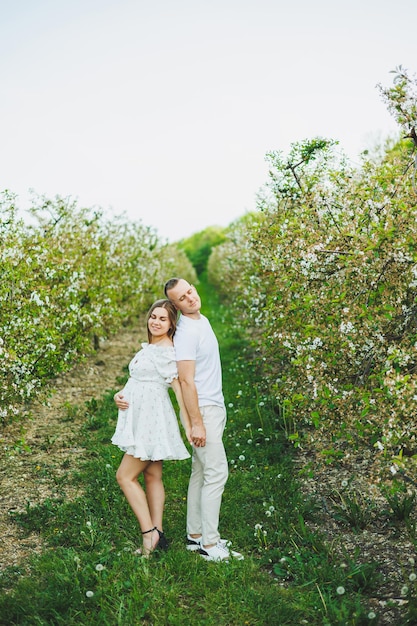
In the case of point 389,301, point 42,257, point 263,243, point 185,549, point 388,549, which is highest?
point 42,257

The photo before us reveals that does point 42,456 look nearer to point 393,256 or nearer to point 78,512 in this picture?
point 78,512

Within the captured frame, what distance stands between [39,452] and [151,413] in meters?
3.02

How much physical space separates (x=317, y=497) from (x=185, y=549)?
Answer: 1.44 m

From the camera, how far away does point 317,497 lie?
550 centimetres

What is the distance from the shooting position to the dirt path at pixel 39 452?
5.08 metres

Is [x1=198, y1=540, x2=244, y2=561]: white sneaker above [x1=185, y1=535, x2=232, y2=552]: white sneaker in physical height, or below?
below

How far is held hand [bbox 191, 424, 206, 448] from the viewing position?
171 inches

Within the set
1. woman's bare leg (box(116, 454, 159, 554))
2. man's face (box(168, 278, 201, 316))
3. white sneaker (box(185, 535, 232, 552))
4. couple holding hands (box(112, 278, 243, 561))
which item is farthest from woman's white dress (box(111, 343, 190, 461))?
white sneaker (box(185, 535, 232, 552))

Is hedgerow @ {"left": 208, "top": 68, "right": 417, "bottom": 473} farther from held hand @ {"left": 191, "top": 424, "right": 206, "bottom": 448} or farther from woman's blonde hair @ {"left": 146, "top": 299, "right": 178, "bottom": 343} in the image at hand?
woman's blonde hair @ {"left": 146, "top": 299, "right": 178, "bottom": 343}

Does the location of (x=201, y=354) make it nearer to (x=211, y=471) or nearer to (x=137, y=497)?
(x=211, y=471)

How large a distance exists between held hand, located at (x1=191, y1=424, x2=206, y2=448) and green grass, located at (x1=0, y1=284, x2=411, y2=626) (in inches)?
31.1

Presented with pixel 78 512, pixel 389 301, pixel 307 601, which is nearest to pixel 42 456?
pixel 78 512

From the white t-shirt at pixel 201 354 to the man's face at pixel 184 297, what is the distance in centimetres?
7

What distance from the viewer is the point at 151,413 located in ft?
14.8
